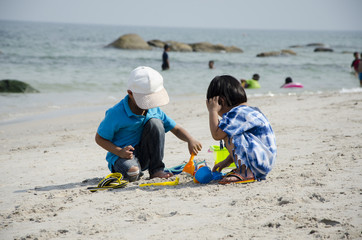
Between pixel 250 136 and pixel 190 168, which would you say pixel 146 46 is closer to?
pixel 190 168

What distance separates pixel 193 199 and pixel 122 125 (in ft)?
3.07

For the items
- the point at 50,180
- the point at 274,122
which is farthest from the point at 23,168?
the point at 274,122

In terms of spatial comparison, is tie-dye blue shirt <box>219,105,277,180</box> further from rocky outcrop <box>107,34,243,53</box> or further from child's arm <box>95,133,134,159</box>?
rocky outcrop <box>107,34,243,53</box>

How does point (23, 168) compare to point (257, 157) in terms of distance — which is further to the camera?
point (23, 168)

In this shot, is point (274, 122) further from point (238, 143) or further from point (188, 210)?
point (188, 210)

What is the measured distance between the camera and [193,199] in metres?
2.96

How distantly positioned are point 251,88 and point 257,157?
1038 centimetres

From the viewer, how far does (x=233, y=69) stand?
21.9m

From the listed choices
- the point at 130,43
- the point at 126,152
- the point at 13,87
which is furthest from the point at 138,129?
the point at 130,43

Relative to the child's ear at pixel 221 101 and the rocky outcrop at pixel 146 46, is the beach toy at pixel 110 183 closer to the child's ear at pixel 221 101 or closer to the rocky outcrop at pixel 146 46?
the child's ear at pixel 221 101

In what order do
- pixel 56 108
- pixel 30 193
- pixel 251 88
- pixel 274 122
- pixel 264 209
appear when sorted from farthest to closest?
pixel 251 88, pixel 56 108, pixel 274 122, pixel 30 193, pixel 264 209

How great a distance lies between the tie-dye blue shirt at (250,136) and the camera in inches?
123

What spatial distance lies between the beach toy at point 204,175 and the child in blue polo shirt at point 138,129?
226 mm

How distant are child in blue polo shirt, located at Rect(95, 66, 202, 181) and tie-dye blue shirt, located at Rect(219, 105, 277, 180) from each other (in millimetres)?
508
